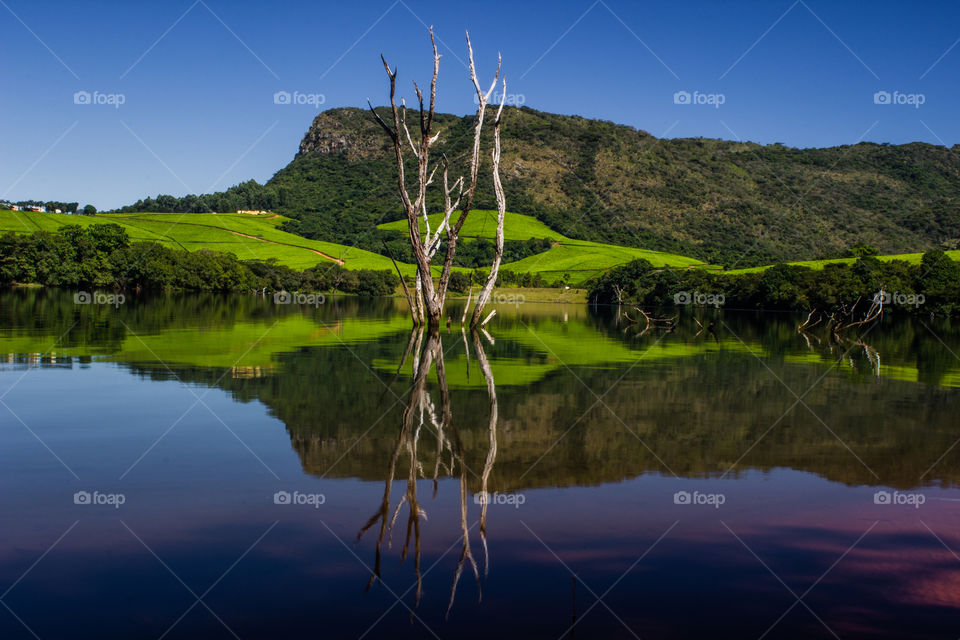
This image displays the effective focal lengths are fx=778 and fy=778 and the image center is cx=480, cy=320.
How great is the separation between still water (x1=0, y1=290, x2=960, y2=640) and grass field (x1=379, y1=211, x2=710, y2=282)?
330ft

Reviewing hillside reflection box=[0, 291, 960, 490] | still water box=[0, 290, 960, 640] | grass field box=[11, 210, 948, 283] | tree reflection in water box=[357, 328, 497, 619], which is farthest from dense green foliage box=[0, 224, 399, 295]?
tree reflection in water box=[357, 328, 497, 619]

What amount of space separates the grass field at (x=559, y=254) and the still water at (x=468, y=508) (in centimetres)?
10062

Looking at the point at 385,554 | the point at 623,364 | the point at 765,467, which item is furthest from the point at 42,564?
the point at 623,364

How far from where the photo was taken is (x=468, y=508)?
8172mm

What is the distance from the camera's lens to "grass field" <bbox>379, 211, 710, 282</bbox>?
12775 cm

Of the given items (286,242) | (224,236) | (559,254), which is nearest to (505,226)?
(559,254)

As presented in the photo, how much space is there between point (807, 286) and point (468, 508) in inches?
3186

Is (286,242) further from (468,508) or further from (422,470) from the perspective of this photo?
(468,508)

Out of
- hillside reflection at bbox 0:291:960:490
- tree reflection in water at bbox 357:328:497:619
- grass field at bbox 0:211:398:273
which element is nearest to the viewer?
tree reflection in water at bbox 357:328:497:619

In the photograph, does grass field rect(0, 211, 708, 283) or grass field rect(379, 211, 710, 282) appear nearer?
grass field rect(0, 211, 708, 283)

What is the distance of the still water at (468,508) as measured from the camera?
19.0 feet

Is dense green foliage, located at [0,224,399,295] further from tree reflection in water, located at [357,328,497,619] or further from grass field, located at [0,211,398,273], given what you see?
tree reflection in water, located at [357,328,497,619]

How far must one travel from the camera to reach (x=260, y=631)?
5.40m

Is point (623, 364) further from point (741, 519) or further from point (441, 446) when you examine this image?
point (741, 519)
